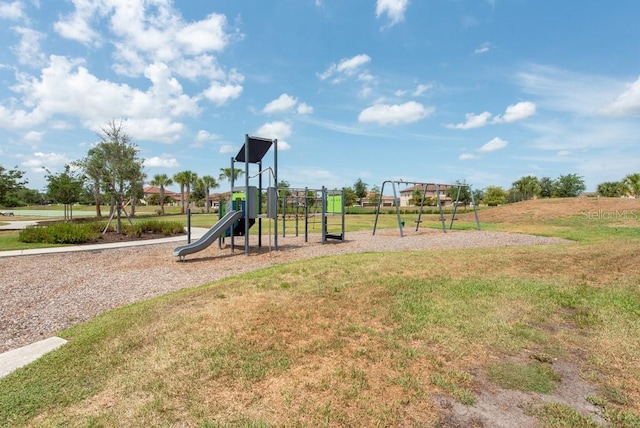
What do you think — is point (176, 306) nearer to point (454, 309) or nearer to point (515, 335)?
point (454, 309)

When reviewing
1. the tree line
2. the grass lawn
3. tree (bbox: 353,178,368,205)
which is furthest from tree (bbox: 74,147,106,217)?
tree (bbox: 353,178,368,205)

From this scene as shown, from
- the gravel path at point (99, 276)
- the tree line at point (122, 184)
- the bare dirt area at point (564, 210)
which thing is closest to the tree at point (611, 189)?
the tree line at point (122, 184)

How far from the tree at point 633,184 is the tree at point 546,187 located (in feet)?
32.7

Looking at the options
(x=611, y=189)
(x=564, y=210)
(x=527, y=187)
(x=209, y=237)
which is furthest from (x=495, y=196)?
(x=209, y=237)

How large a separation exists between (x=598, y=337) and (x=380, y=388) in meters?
2.63

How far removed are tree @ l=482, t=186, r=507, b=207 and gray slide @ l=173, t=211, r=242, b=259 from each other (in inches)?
2315

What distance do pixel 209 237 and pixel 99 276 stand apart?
2.93 metres

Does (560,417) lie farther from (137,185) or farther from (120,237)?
(137,185)

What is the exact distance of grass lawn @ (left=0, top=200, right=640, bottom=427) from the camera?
2.44m

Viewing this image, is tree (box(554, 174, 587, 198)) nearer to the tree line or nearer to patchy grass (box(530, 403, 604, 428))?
the tree line

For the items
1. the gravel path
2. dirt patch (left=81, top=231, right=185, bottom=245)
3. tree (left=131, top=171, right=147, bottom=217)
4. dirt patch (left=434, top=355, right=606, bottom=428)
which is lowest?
the gravel path

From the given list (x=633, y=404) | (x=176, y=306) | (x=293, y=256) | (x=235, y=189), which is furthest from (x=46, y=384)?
(x=235, y=189)

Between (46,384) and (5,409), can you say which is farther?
(46,384)

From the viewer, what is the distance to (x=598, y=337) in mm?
3664
